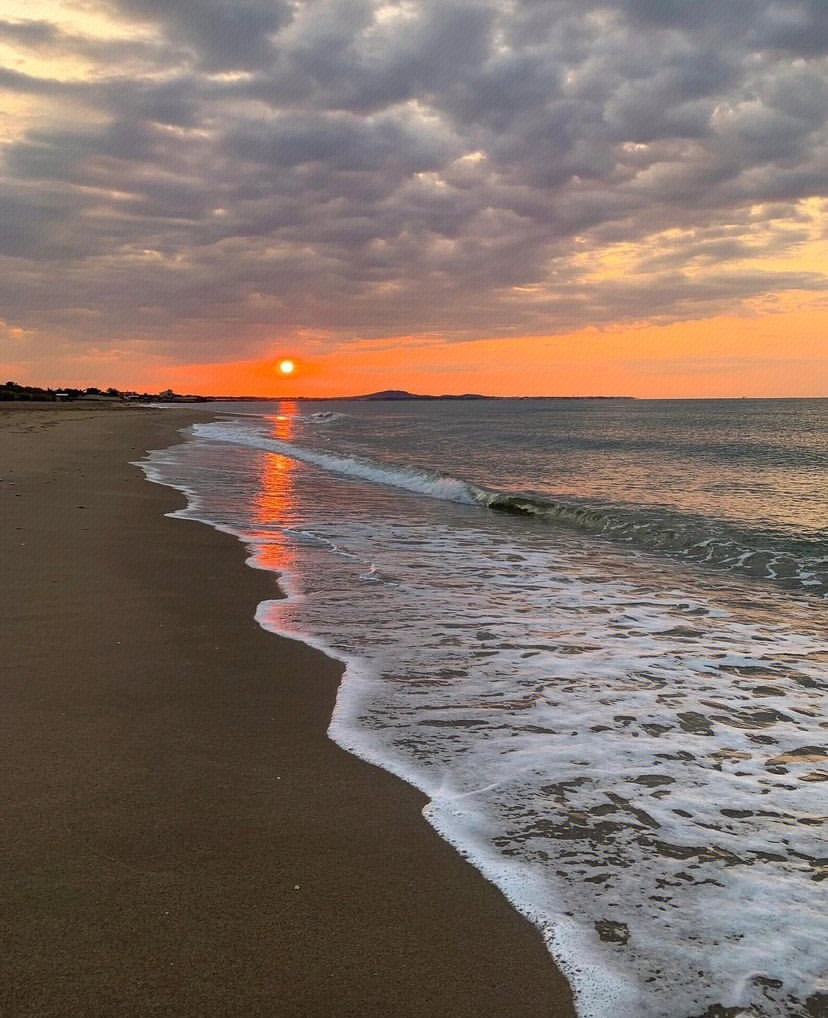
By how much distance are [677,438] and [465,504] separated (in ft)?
126

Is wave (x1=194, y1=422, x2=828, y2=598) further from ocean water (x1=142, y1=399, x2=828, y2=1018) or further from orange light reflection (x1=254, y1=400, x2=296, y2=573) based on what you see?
orange light reflection (x1=254, y1=400, x2=296, y2=573)

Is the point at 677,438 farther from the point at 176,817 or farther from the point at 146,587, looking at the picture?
the point at 176,817

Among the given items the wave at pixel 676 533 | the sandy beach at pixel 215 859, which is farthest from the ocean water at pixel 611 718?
the sandy beach at pixel 215 859

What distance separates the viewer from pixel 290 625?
6.92 meters

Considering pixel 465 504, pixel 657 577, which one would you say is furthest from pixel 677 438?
pixel 657 577

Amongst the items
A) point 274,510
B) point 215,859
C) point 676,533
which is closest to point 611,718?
point 215,859

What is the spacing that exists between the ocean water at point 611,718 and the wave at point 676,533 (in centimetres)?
10

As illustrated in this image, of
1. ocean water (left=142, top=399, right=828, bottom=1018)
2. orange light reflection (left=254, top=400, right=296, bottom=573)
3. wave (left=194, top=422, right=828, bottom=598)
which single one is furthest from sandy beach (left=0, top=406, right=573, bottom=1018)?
wave (left=194, top=422, right=828, bottom=598)

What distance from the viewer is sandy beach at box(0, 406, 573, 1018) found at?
2.42 meters

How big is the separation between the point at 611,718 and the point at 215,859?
2778 mm

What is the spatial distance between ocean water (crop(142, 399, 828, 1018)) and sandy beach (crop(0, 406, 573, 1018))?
0.27 meters

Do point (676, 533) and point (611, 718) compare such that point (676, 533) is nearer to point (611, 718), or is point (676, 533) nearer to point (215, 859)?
point (611, 718)

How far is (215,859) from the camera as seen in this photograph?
10.2 ft

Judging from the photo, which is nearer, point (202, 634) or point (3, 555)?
point (202, 634)
